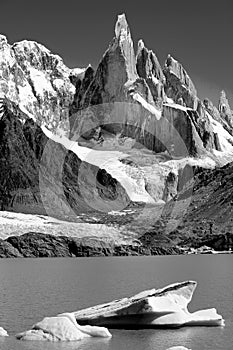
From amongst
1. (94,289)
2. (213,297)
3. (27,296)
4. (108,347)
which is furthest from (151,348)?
(94,289)

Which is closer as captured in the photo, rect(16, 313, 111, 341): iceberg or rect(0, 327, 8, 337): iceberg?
rect(16, 313, 111, 341): iceberg

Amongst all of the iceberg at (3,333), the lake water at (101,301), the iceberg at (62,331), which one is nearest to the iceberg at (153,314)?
the lake water at (101,301)

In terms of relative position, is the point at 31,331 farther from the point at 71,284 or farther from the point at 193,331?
the point at 71,284

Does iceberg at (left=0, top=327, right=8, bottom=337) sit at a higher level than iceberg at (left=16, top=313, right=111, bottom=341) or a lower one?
higher

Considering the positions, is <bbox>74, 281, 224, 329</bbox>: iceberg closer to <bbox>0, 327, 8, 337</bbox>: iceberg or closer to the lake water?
the lake water

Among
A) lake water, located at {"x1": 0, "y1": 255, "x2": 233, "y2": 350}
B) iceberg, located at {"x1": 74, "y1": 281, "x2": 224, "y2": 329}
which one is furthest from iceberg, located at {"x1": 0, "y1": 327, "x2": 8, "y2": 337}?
iceberg, located at {"x1": 74, "y1": 281, "x2": 224, "y2": 329}

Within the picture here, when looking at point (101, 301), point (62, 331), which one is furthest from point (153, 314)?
point (101, 301)

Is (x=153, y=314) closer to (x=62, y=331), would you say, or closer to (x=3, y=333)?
(x=62, y=331)
